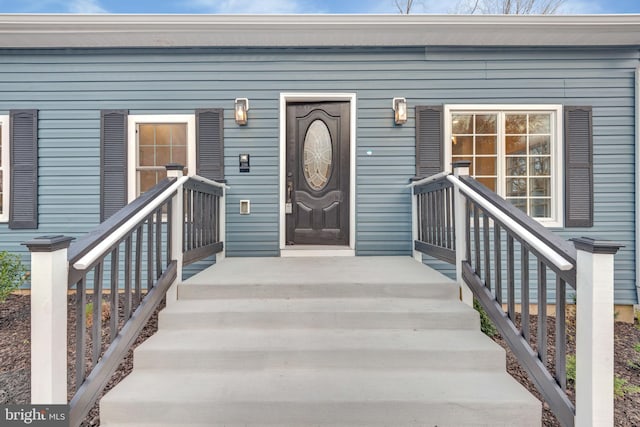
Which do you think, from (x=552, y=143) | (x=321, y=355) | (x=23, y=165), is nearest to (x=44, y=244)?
(x=321, y=355)

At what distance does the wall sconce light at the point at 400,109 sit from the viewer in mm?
3648

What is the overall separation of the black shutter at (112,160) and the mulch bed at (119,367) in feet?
4.10

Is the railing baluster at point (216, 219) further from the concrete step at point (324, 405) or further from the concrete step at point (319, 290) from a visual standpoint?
the concrete step at point (324, 405)

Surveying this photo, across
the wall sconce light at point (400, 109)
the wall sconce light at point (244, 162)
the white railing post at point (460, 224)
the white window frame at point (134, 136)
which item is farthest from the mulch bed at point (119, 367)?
the wall sconce light at point (400, 109)

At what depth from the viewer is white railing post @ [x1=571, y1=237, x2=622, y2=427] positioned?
4.41 feet

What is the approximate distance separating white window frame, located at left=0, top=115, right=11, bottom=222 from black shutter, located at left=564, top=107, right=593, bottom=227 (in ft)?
20.7

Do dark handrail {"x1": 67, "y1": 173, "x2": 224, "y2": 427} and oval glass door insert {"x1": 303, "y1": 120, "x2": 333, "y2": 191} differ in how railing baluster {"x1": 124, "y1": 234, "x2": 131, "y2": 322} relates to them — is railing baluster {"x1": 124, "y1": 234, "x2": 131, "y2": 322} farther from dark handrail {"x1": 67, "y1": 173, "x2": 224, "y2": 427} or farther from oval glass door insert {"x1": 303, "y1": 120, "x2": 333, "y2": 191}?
oval glass door insert {"x1": 303, "y1": 120, "x2": 333, "y2": 191}

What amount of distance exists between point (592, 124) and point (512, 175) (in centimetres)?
102

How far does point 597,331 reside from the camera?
1361 mm

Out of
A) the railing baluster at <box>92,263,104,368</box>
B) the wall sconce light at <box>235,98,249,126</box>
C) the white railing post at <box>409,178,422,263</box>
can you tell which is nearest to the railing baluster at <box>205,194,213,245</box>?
the wall sconce light at <box>235,98,249,126</box>

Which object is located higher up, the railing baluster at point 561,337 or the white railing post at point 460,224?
the white railing post at point 460,224

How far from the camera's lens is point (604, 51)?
12.1ft

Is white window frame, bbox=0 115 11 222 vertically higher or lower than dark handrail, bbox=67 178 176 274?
higher

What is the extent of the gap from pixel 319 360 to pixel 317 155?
2.52 metres
